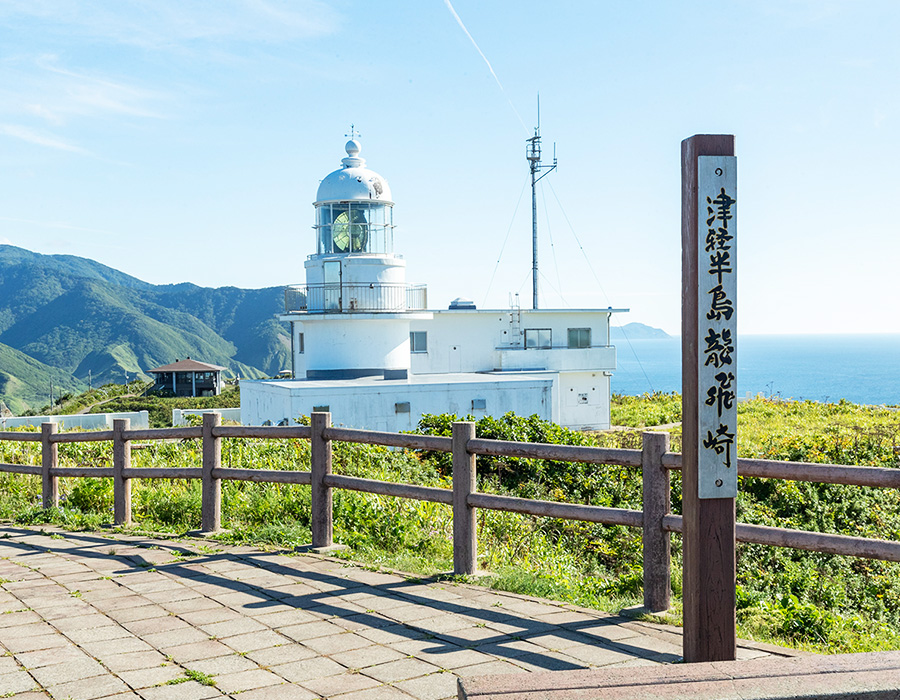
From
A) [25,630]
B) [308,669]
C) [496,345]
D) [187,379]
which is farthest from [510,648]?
[187,379]

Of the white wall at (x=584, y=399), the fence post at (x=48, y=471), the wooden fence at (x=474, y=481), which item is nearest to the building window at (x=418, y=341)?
the white wall at (x=584, y=399)

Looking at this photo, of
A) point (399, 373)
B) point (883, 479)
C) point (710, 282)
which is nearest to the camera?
point (710, 282)

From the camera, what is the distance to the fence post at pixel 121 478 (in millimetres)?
7992

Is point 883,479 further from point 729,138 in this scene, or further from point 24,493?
point 24,493

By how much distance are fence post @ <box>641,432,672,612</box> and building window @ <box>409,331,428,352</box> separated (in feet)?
83.9

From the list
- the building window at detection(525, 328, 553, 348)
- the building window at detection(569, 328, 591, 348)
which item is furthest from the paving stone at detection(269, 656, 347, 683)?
the building window at detection(569, 328, 591, 348)

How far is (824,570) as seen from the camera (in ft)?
26.8

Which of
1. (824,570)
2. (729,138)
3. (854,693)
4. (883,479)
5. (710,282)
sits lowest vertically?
(824,570)

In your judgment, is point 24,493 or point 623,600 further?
point 24,493

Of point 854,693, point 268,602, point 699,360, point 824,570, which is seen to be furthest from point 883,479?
point 824,570

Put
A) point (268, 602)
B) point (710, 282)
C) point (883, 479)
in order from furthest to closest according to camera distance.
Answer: point (268, 602) < point (883, 479) < point (710, 282)

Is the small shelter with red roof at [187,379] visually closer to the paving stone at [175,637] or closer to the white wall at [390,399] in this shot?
the white wall at [390,399]

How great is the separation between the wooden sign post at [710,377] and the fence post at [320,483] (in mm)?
3557

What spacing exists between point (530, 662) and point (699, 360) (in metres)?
1.64
